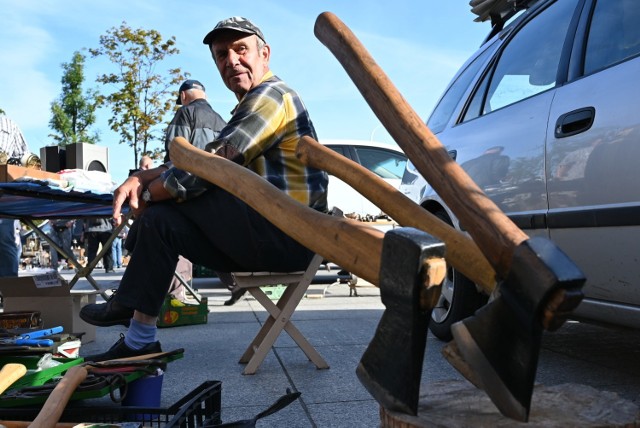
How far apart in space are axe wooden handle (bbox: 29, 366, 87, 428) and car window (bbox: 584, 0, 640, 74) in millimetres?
2463

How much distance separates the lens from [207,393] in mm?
1901

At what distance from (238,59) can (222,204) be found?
2.44 feet

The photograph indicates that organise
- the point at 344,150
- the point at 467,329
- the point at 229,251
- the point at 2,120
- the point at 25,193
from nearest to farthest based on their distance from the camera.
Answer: the point at 467,329 → the point at 229,251 → the point at 25,193 → the point at 2,120 → the point at 344,150

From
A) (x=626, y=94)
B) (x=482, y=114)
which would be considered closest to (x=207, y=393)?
(x=626, y=94)

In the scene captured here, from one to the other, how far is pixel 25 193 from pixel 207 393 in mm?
2499

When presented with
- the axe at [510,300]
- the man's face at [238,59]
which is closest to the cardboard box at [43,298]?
the man's face at [238,59]

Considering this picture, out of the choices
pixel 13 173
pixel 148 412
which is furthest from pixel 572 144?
pixel 13 173

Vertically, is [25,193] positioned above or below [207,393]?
above

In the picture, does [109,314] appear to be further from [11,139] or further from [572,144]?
[11,139]

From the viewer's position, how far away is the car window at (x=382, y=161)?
964 centimetres

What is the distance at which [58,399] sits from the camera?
6.18ft

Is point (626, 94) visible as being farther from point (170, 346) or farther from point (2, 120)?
point (2, 120)

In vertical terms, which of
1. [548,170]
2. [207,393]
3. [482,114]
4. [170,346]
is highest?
[482,114]

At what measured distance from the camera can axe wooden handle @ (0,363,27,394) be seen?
2105 mm
